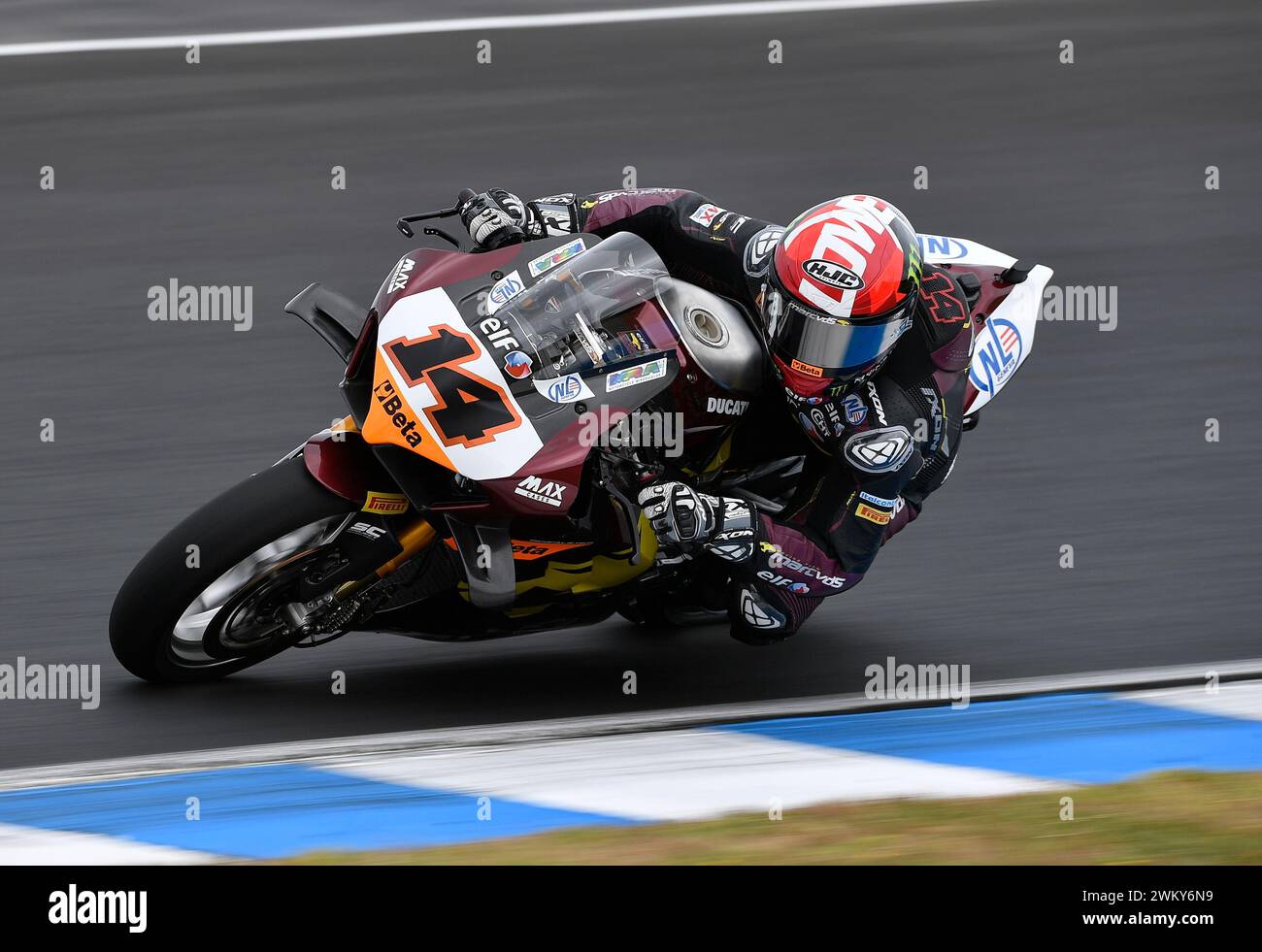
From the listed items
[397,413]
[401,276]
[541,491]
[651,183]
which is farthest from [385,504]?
[651,183]

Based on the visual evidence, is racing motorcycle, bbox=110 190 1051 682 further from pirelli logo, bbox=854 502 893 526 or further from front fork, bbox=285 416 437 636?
pirelli logo, bbox=854 502 893 526

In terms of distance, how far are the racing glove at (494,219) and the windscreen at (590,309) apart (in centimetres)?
37

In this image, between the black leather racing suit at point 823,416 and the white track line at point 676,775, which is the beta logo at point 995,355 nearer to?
the black leather racing suit at point 823,416

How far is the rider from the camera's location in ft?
15.4

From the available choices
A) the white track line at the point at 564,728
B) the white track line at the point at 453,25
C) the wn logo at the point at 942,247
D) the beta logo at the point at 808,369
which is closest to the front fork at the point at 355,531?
the white track line at the point at 564,728

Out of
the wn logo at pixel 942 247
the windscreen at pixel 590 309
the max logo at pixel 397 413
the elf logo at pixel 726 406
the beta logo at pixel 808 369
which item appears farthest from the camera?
the wn logo at pixel 942 247

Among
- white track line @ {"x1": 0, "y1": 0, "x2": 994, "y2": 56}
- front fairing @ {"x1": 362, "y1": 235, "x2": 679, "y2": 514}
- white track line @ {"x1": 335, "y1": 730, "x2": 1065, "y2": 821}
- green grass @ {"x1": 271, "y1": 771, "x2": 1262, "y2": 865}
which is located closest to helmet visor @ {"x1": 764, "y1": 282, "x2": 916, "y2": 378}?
front fairing @ {"x1": 362, "y1": 235, "x2": 679, "y2": 514}

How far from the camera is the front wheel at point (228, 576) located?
4641 mm

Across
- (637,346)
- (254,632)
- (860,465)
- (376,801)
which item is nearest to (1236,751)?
(860,465)

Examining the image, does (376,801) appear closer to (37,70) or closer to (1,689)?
(1,689)

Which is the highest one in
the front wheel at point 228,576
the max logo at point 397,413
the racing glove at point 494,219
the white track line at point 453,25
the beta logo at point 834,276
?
the white track line at point 453,25

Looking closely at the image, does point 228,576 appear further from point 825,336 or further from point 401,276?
point 825,336

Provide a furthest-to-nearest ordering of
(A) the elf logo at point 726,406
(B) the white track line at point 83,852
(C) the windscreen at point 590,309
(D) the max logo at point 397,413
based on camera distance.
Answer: (A) the elf logo at point 726,406 < (C) the windscreen at point 590,309 < (D) the max logo at point 397,413 < (B) the white track line at point 83,852

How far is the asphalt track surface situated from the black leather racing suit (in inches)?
22.0
